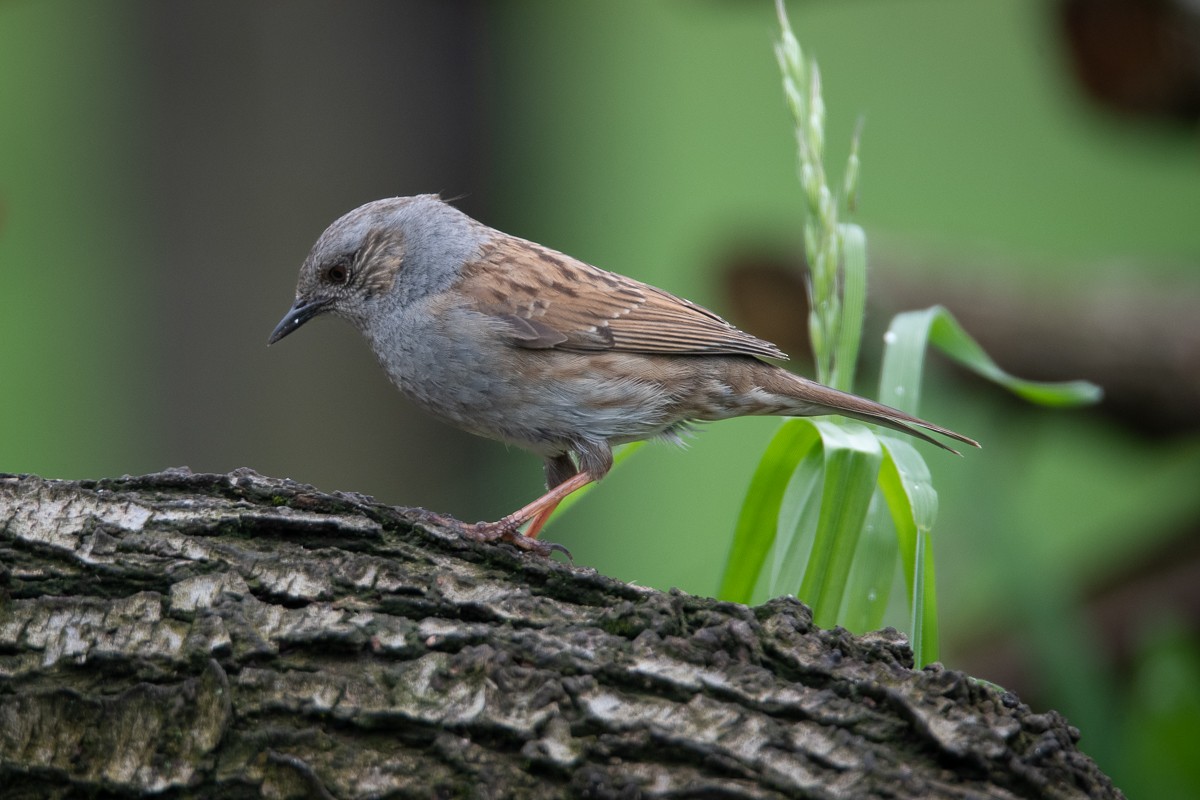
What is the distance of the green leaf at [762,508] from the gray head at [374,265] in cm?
143

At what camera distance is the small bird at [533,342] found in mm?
3553

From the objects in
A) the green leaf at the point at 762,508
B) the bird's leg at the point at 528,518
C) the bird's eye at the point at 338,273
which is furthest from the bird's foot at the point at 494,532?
the bird's eye at the point at 338,273

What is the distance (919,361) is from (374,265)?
1.83 meters

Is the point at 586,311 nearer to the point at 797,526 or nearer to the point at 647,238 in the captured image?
the point at 797,526

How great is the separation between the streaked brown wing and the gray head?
12cm

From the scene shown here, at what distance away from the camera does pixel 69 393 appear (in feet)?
37.1

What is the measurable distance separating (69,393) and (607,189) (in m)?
5.47

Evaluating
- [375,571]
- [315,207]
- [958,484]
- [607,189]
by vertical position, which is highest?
[607,189]

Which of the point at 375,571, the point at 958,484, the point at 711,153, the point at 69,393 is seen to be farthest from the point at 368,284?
the point at 711,153

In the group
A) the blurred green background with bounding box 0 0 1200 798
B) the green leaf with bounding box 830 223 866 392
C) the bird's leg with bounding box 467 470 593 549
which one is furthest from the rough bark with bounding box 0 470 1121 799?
the blurred green background with bounding box 0 0 1200 798

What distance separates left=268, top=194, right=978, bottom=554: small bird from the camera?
3553 millimetres

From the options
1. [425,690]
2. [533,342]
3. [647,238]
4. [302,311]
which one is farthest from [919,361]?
[647,238]

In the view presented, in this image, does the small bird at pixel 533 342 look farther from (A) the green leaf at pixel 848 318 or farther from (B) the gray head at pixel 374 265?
(A) the green leaf at pixel 848 318

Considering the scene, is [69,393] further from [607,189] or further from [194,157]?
[607,189]
